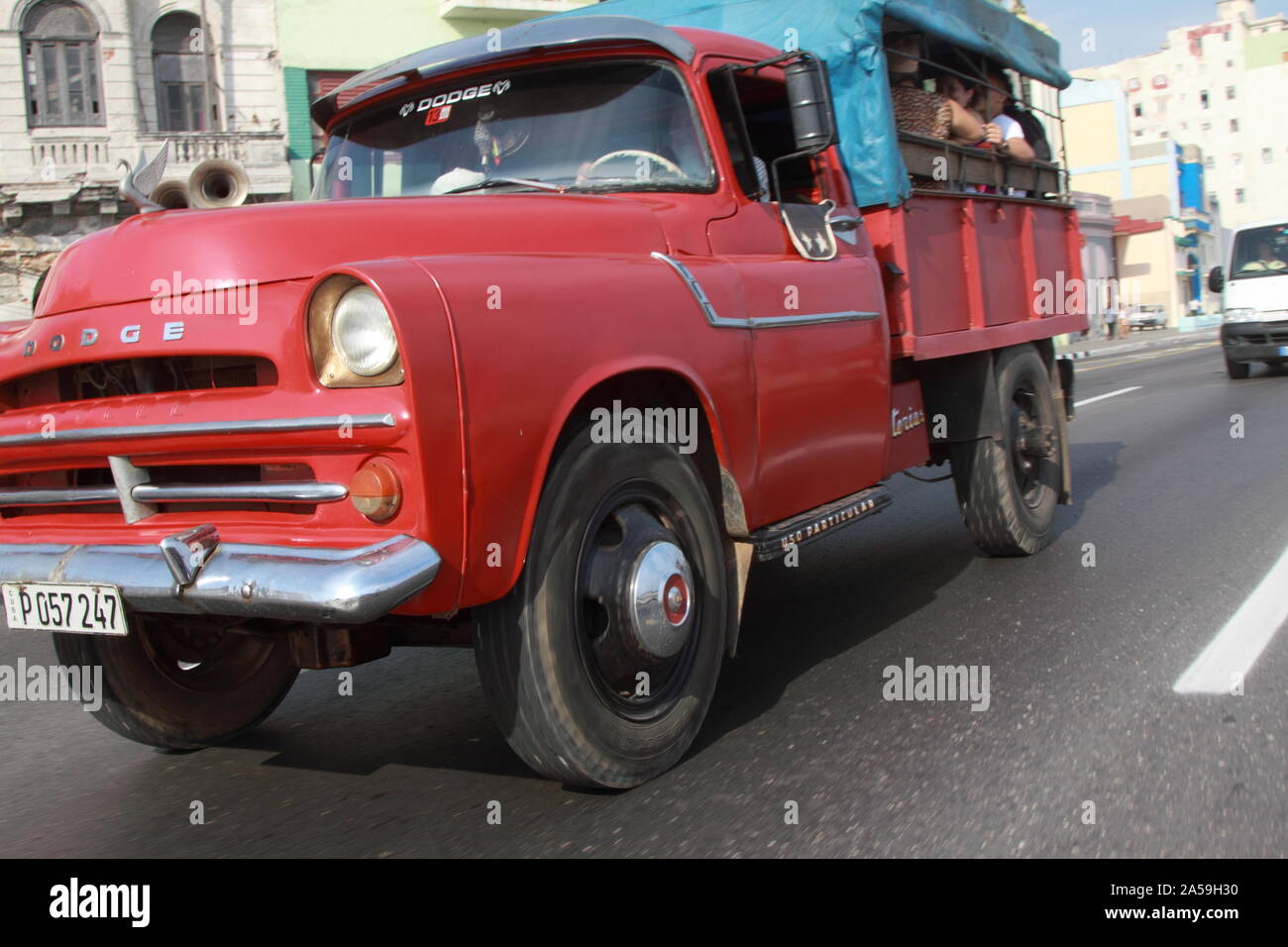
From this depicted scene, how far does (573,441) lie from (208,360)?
36.8 inches

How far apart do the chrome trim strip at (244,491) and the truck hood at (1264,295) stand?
1684 cm

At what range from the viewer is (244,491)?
9.70 ft

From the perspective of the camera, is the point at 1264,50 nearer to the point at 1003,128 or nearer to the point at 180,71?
the point at 180,71

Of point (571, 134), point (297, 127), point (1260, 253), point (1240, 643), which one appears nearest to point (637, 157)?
point (571, 134)

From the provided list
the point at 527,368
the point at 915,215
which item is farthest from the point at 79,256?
the point at 915,215

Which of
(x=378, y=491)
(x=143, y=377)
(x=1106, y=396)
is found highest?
(x=143, y=377)

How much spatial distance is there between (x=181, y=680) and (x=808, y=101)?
109 inches

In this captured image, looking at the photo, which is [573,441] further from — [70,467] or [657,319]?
[70,467]

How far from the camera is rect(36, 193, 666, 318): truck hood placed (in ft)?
10.4

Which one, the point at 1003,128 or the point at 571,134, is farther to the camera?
the point at 1003,128

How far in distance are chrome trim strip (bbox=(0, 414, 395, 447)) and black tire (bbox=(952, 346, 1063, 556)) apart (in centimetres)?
400

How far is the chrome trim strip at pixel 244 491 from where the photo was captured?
Result: 2.84 m

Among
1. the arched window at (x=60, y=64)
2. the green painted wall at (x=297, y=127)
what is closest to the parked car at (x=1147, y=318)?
the green painted wall at (x=297, y=127)

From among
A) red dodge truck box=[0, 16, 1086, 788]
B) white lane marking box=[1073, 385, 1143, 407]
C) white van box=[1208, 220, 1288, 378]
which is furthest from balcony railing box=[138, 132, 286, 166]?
red dodge truck box=[0, 16, 1086, 788]
